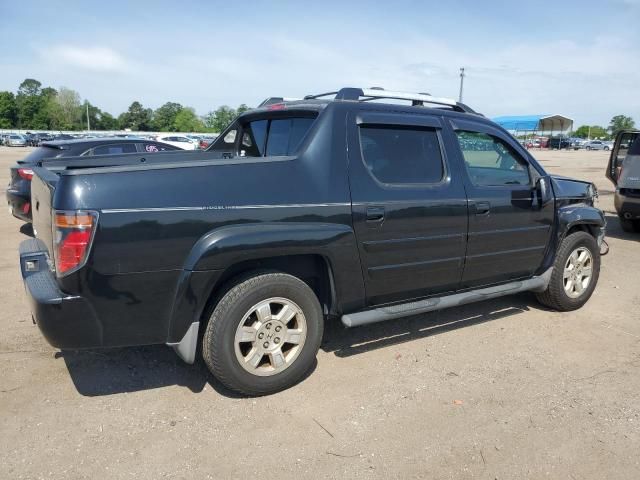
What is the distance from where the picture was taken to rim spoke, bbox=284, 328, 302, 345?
10.9 feet

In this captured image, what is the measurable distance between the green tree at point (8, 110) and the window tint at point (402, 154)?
121 m

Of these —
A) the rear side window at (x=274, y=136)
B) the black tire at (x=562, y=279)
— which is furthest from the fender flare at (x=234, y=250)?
the black tire at (x=562, y=279)

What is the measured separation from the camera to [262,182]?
3100mm

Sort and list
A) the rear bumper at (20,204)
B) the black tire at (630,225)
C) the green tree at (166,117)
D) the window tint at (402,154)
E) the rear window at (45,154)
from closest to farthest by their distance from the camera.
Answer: the window tint at (402,154) < the rear bumper at (20,204) < the rear window at (45,154) < the black tire at (630,225) < the green tree at (166,117)

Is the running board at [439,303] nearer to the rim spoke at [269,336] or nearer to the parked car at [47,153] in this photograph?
the rim spoke at [269,336]

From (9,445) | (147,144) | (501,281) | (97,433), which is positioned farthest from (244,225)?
(147,144)

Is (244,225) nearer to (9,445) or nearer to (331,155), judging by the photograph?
(331,155)

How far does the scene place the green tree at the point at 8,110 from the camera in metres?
104

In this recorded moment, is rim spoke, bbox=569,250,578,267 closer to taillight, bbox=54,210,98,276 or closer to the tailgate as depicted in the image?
taillight, bbox=54,210,98,276

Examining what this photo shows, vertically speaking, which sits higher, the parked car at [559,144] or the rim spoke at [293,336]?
the parked car at [559,144]

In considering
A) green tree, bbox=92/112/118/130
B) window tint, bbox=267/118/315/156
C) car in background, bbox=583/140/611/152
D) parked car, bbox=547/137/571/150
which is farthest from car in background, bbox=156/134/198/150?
green tree, bbox=92/112/118/130

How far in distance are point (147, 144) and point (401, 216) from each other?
756 cm

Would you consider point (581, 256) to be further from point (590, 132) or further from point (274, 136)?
point (590, 132)

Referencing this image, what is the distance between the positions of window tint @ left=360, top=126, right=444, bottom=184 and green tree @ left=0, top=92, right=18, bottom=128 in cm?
12102
